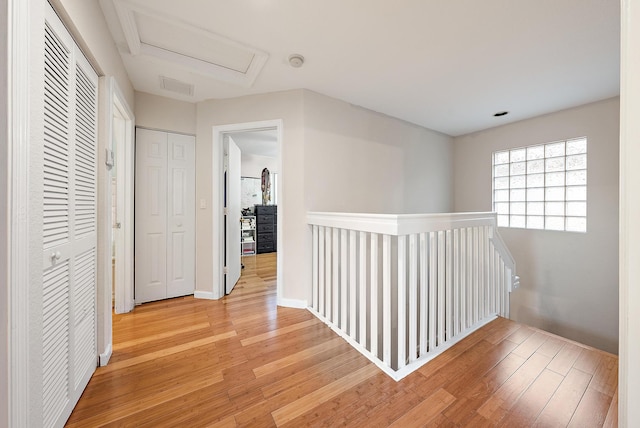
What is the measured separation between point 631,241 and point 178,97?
3383mm

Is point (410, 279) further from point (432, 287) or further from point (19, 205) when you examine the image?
point (19, 205)

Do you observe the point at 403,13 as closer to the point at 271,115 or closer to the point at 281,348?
the point at 271,115

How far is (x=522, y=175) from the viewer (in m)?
3.74

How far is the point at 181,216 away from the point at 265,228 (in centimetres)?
301

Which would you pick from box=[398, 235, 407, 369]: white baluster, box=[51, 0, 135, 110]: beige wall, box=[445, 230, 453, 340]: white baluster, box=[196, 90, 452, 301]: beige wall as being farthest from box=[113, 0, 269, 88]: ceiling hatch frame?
box=[445, 230, 453, 340]: white baluster

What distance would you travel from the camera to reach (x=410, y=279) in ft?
5.44

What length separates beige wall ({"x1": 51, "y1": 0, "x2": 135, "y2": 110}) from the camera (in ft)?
3.97

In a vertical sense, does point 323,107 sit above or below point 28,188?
above

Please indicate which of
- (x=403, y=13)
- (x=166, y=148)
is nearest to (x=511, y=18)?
(x=403, y=13)

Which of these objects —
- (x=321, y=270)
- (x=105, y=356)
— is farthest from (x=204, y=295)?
(x=321, y=270)

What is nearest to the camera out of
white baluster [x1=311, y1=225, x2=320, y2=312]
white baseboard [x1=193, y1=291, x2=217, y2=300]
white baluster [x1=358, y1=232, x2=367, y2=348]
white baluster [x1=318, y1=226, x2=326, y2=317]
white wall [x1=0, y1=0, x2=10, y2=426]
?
white wall [x1=0, y1=0, x2=10, y2=426]

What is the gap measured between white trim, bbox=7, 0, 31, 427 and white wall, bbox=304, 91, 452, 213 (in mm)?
1973

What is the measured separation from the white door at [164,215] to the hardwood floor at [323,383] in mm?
637

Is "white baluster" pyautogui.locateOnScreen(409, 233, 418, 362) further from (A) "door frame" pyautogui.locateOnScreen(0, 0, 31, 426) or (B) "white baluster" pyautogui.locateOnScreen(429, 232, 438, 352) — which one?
(A) "door frame" pyautogui.locateOnScreen(0, 0, 31, 426)
